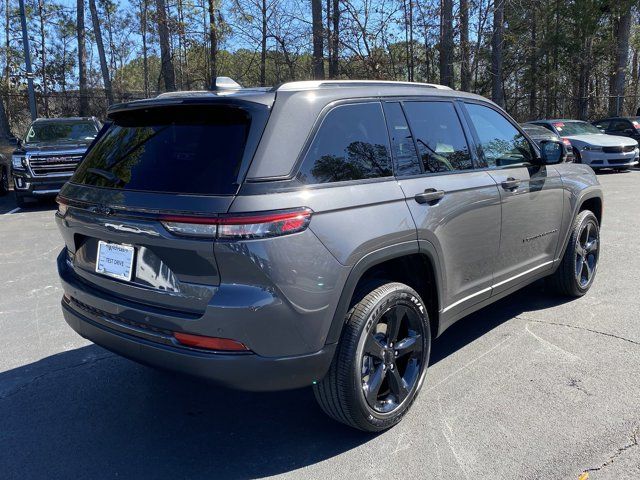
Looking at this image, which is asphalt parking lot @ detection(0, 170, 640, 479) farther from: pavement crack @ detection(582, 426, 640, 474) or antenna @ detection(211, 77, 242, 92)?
antenna @ detection(211, 77, 242, 92)

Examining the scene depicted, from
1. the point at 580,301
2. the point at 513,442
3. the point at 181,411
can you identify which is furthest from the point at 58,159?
the point at 513,442

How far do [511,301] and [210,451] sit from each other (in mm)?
3308

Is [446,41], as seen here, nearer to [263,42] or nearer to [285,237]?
[263,42]

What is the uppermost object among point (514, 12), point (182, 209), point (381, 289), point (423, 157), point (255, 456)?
point (514, 12)

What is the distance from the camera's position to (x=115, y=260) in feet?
9.36

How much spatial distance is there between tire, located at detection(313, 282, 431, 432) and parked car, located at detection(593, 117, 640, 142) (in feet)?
57.3

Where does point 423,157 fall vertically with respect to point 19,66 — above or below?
below

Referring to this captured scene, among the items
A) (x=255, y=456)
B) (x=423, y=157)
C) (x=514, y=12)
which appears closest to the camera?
(x=255, y=456)

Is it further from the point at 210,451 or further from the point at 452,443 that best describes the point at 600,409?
the point at 210,451

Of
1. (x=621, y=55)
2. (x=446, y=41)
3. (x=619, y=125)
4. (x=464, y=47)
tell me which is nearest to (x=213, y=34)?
(x=446, y=41)

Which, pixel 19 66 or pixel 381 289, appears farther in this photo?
pixel 19 66

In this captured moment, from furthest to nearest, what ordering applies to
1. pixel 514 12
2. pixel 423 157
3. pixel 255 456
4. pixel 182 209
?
pixel 514 12 → pixel 423 157 → pixel 255 456 → pixel 182 209

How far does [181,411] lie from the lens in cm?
337

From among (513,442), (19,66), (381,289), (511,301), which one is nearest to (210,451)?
(381,289)
